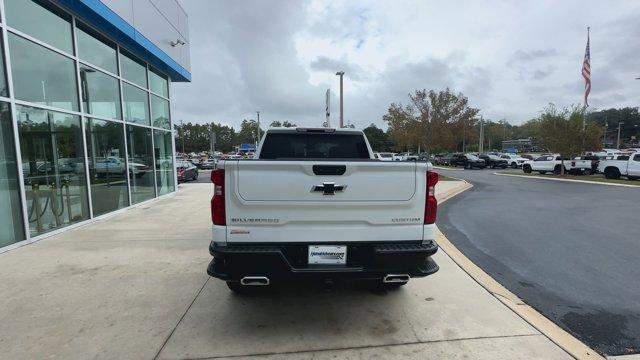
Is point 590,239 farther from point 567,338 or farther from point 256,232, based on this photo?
point 256,232

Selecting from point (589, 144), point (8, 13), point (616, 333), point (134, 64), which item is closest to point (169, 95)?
point (134, 64)

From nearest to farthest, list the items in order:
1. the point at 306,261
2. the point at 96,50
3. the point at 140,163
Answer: the point at 306,261
the point at 96,50
the point at 140,163

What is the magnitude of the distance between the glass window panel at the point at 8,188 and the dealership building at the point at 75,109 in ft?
0.06

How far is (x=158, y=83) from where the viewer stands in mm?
12672

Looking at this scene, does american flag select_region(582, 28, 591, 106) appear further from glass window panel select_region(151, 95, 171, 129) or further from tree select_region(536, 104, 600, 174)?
glass window panel select_region(151, 95, 171, 129)

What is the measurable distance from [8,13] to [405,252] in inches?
310

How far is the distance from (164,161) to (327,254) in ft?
39.4

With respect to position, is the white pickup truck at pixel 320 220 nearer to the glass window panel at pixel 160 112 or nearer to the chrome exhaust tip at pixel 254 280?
the chrome exhaust tip at pixel 254 280

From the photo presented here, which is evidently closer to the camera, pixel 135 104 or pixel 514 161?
pixel 135 104

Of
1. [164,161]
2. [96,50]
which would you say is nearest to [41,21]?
[96,50]

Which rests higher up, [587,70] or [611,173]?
[587,70]

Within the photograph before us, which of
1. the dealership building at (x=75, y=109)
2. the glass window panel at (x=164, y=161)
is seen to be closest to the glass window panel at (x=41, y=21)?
the dealership building at (x=75, y=109)

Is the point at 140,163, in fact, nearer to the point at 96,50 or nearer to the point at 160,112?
the point at 160,112

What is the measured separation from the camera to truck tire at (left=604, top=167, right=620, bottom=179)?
20.9 m
